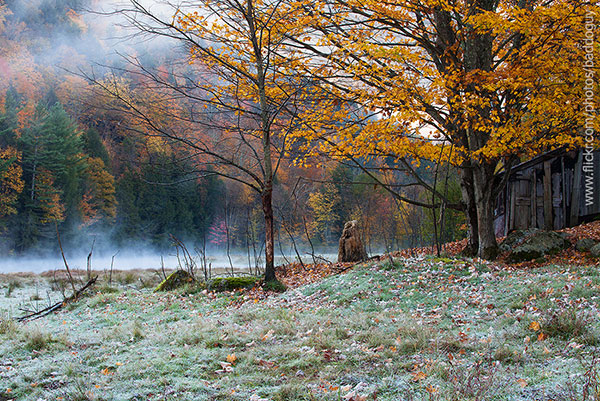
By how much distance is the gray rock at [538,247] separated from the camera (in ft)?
33.9

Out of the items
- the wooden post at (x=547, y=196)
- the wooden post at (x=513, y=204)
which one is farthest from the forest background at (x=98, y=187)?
the wooden post at (x=547, y=196)

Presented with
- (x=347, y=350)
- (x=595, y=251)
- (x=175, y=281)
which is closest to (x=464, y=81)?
(x=595, y=251)

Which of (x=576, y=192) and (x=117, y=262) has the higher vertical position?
(x=576, y=192)

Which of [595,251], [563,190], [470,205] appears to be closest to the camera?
[595,251]

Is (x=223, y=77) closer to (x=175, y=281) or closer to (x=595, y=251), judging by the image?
(x=175, y=281)

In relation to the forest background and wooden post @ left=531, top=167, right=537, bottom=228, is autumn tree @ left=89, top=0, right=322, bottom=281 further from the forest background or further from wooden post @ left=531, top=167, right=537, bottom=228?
the forest background

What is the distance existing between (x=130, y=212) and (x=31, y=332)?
113ft

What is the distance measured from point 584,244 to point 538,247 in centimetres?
107

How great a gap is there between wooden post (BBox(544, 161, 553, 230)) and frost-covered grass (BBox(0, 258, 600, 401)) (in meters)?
8.31

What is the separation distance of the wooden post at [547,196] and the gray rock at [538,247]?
3.80m

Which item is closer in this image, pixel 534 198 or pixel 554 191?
pixel 554 191

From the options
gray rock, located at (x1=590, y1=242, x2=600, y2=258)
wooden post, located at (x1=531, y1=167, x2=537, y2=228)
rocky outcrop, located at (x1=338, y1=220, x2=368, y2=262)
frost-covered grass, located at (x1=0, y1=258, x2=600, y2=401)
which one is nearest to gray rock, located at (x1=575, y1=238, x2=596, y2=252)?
gray rock, located at (x1=590, y1=242, x2=600, y2=258)

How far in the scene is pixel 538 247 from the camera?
34.4 feet

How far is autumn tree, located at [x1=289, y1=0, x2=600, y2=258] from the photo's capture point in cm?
758
